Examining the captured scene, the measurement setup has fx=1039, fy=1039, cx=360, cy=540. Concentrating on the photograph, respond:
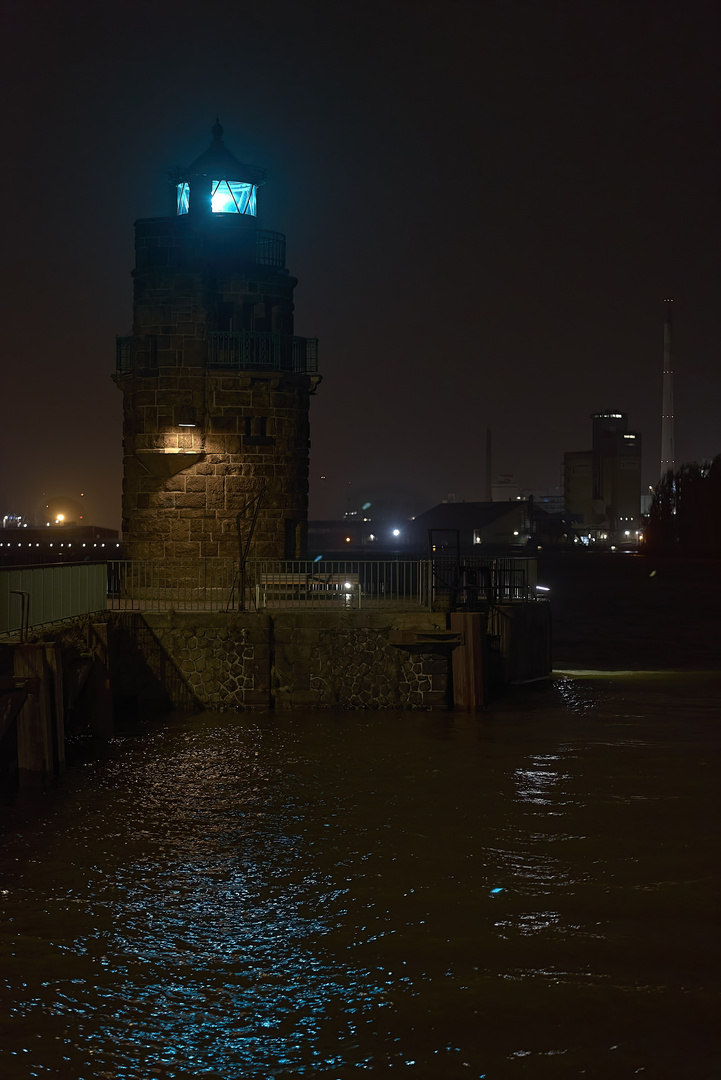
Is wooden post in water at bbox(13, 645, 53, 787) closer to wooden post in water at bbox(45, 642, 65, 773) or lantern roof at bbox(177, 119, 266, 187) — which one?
wooden post in water at bbox(45, 642, 65, 773)

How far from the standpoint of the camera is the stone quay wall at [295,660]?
64.3 feet

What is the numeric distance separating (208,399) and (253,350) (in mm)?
1551

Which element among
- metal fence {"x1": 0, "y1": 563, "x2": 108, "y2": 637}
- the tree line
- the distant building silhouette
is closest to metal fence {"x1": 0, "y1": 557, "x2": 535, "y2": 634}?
metal fence {"x1": 0, "y1": 563, "x2": 108, "y2": 637}

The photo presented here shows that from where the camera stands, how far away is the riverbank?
31.8m

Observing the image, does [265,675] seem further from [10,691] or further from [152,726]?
[10,691]

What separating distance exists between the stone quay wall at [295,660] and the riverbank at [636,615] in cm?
1013

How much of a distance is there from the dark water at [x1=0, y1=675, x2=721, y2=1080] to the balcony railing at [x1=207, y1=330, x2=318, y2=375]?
10.4 m

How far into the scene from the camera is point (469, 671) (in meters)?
19.6

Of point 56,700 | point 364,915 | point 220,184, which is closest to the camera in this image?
point 364,915

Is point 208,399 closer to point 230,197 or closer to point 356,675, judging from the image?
point 230,197

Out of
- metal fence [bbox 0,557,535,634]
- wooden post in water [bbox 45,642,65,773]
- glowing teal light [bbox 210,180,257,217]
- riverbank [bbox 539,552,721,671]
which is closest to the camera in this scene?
wooden post in water [bbox 45,642,65,773]

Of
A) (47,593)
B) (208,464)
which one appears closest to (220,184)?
(208,464)

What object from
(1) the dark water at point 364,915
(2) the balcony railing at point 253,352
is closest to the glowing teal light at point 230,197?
(2) the balcony railing at point 253,352

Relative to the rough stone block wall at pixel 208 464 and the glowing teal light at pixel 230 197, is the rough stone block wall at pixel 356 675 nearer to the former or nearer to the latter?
the rough stone block wall at pixel 208 464
